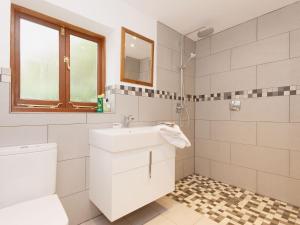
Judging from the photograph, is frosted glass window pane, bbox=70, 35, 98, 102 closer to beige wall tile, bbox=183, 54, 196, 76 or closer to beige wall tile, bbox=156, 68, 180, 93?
beige wall tile, bbox=156, 68, 180, 93

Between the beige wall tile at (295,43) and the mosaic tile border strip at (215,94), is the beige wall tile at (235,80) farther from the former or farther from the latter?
the beige wall tile at (295,43)

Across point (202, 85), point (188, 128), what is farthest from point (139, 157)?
point (202, 85)

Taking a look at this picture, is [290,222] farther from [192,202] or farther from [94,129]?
[94,129]

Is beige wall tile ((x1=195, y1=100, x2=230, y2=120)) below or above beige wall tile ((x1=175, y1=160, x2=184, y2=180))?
below

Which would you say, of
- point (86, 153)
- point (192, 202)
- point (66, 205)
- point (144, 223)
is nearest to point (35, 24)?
point (86, 153)

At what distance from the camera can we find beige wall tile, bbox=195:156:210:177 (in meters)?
2.57

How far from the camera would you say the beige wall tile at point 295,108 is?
1780 millimetres

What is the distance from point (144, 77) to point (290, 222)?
2080mm

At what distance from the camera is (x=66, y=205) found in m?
1.44

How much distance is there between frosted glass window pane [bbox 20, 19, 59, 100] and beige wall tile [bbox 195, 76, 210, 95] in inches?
79.4

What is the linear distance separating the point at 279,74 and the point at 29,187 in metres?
2.63

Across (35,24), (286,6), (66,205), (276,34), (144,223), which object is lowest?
(144,223)

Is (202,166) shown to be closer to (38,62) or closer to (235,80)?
(235,80)

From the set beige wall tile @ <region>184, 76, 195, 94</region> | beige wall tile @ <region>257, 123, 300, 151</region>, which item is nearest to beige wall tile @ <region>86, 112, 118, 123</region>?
beige wall tile @ <region>184, 76, 195, 94</region>
